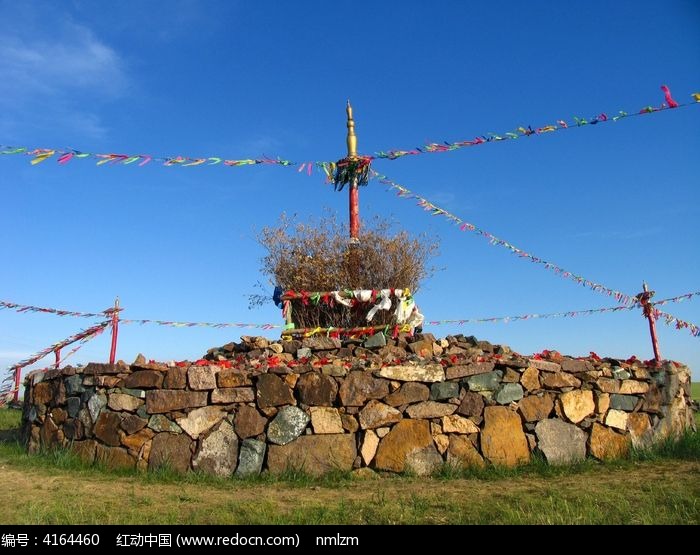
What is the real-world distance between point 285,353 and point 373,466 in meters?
2.61

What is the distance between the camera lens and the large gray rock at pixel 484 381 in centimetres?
754

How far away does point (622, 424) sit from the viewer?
800 cm

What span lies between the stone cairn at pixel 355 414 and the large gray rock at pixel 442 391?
1 cm

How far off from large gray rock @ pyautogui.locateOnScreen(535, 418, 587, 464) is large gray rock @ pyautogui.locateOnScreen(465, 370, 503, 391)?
2.47 feet

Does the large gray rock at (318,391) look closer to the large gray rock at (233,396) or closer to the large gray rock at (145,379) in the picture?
the large gray rock at (233,396)

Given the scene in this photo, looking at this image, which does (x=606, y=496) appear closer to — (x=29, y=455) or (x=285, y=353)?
(x=285, y=353)

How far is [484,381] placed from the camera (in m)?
7.58

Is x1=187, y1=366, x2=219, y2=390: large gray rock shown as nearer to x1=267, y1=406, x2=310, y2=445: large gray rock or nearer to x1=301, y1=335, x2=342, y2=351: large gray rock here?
x1=267, y1=406, x2=310, y2=445: large gray rock

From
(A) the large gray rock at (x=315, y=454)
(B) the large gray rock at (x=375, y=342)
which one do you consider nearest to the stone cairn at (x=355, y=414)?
(A) the large gray rock at (x=315, y=454)

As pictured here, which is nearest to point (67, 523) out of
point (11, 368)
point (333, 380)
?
point (333, 380)

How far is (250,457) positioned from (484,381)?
120 inches

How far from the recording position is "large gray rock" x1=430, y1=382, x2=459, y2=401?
24.5ft

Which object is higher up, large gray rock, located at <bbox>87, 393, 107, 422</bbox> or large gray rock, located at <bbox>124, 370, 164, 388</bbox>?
large gray rock, located at <bbox>124, 370, 164, 388</bbox>

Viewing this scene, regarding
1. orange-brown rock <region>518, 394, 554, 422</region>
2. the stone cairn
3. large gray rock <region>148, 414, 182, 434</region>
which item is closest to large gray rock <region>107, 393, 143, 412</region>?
the stone cairn
